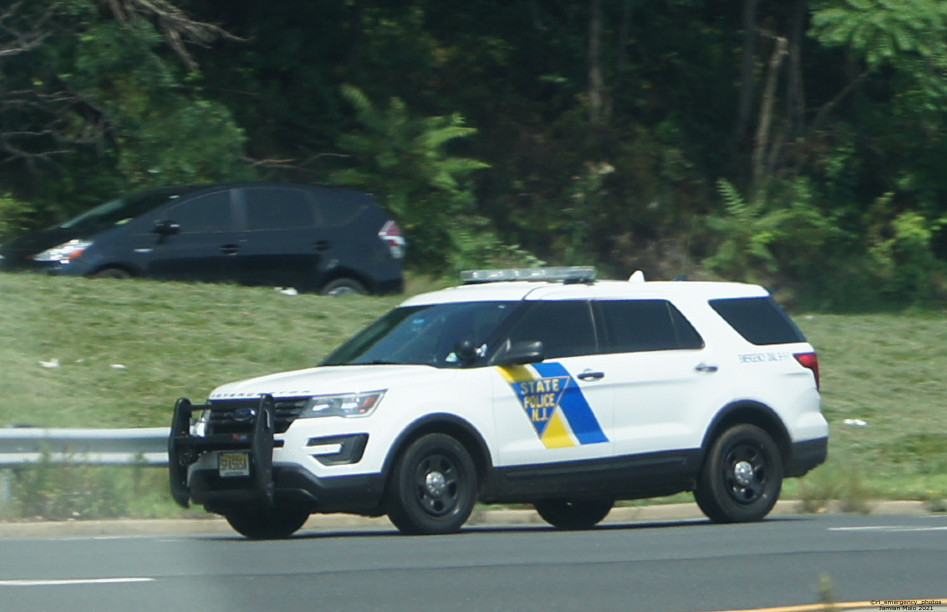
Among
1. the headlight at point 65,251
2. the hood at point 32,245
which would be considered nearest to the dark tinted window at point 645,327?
the headlight at point 65,251

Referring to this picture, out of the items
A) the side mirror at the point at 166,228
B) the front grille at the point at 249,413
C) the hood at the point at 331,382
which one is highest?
the hood at the point at 331,382

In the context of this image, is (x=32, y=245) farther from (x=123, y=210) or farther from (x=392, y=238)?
(x=392, y=238)

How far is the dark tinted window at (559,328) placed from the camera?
10836 millimetres

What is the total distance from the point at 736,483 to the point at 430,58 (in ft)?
54.3

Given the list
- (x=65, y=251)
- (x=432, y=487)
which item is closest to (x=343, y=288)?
(x=65, y=251)

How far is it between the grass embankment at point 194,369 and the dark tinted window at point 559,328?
10.6 ft

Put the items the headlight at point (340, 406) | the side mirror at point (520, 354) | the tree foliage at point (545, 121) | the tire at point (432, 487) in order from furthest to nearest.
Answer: the tree foliage at point (545, 121), the side mirror at point (520, 354), the tire at point (432, 487), the headlight at point (340, 406)

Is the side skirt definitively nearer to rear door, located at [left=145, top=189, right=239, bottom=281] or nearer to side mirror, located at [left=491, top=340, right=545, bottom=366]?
side mirror, located at [left=491, top=340, right=545, bottom=366]

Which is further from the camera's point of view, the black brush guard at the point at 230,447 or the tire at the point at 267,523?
the tire at the point at 267,523

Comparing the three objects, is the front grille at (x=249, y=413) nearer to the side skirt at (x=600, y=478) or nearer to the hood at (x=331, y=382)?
the hood at (x=331, y=382)

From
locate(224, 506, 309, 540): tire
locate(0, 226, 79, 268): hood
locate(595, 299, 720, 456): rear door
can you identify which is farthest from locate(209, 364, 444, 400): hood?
locate(0, 226, 79, 268): hood

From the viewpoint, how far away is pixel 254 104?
26.0 meters

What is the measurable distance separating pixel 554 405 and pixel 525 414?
24 cm

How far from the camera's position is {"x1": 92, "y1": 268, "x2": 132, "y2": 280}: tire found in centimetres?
1772
